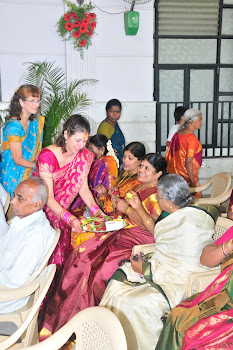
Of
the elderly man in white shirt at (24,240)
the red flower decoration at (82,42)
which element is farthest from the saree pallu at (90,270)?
the red flower decoration at (82,42)

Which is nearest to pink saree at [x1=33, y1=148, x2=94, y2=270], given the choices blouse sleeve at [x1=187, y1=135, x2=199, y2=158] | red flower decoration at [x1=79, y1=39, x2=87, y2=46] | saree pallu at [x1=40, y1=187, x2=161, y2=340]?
saree pallu at [x1=40, y1=187, x2=161, y2=340]

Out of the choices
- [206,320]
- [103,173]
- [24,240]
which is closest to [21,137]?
[103,173]

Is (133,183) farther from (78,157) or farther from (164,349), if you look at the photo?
(164,349)

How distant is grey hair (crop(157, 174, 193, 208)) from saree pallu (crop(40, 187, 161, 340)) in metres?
0.52

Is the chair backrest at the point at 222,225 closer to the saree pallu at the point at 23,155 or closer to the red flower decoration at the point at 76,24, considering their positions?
the saree pallu at the point at 23,155

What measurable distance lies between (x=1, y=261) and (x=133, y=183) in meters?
1.29

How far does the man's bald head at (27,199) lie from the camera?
92.0 inches

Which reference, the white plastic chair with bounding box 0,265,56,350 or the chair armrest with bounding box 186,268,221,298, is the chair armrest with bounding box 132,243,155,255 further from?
the white plastic chair with bounding box 0,265,56,350

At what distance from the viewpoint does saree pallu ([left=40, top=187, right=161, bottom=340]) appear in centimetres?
266

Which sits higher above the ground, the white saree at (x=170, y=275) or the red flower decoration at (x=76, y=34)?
the red flower decoration at (x=76, y=34)

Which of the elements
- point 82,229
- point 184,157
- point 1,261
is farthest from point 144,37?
point 1,261

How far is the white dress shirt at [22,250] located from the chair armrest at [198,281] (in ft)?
2.44

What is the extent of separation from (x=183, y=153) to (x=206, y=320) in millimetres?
2858

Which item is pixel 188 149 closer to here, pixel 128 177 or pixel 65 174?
pixel 128 177
